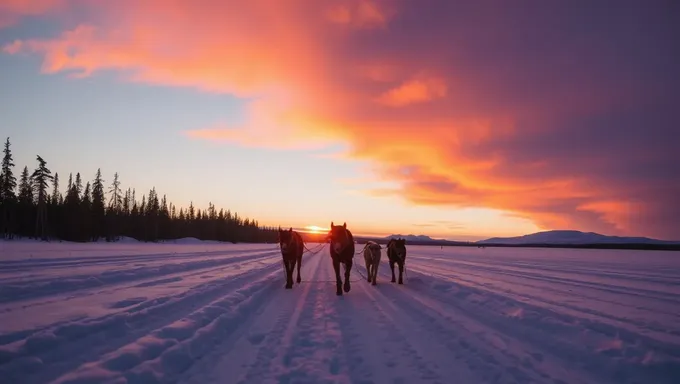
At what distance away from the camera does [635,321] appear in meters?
7.74

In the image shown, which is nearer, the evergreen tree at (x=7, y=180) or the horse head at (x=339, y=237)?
the horse head at (x=339, y=237)

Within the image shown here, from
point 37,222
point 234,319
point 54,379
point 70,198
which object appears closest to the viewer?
point 54,379

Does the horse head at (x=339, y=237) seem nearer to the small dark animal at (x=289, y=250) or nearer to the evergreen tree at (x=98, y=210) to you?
the small dark animal at (x=289, y=250)

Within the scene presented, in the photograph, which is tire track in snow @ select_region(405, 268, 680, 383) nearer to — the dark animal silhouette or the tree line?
the dark animal silhouette

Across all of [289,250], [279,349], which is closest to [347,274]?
[289,250]

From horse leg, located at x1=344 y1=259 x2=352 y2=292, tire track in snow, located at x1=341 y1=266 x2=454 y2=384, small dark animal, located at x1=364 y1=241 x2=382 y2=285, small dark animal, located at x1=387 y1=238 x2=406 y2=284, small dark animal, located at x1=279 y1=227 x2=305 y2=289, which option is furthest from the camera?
small dark animal, located at x1=387 y1=238 x2=406 y2=284

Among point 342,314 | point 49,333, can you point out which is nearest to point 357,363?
point 342,314

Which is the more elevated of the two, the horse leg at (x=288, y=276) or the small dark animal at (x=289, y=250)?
the small dark animal at (x=289, y=250)

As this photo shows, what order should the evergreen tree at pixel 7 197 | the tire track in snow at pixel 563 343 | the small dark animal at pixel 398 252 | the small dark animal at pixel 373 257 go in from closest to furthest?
the tire track in snow at pixel 563 343 → the small dark animal at pixel 373 257 → the small dark animal at pixel 398 252 → the evergreen tree at pixel 7 197

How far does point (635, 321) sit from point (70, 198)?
94.9 metres

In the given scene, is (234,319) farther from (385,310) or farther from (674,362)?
(674,362)

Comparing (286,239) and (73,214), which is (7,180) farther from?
(286,239)

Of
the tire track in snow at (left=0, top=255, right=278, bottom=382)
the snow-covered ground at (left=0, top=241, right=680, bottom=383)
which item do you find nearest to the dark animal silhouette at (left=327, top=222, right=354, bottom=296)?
the snow-covered ground at (left=0, top=241, right=680, bottom=383)

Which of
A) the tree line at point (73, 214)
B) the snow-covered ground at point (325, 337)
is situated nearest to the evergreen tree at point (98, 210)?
the tree line at point (73, 214)
